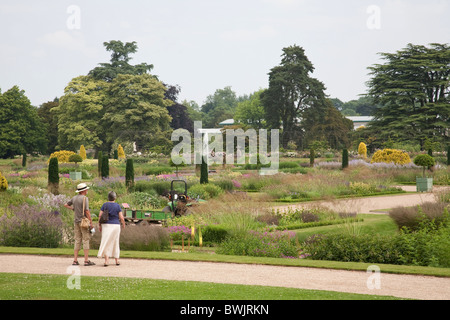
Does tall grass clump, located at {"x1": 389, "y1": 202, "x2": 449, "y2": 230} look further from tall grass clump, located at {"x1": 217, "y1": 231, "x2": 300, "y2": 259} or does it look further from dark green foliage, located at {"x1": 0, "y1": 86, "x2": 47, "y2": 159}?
dark green foliage, located at {"x1": 0, "y1": 86, "x2": 47, "y2": 159}

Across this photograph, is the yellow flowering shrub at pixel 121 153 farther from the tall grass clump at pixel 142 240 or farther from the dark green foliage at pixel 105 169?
the tall grass clump at pixel 142 240

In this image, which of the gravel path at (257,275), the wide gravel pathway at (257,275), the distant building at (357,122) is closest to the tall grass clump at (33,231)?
the wide gravel pathway at (257,275)

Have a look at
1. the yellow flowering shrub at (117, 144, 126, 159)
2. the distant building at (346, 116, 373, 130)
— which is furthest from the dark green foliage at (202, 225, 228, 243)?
the distant building at (346, 116, 373, 130)

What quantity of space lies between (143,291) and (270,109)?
162ft

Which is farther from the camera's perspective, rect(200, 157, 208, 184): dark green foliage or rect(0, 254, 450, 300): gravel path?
rect(200, 157, 208, 184): dark green foliage

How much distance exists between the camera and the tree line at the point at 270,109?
4525cm

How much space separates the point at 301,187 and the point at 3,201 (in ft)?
34.6

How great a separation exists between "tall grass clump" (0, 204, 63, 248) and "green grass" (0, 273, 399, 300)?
3.88 meters

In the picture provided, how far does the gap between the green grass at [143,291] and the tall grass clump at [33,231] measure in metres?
3.88

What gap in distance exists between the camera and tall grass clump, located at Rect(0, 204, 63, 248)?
37.7 ft
